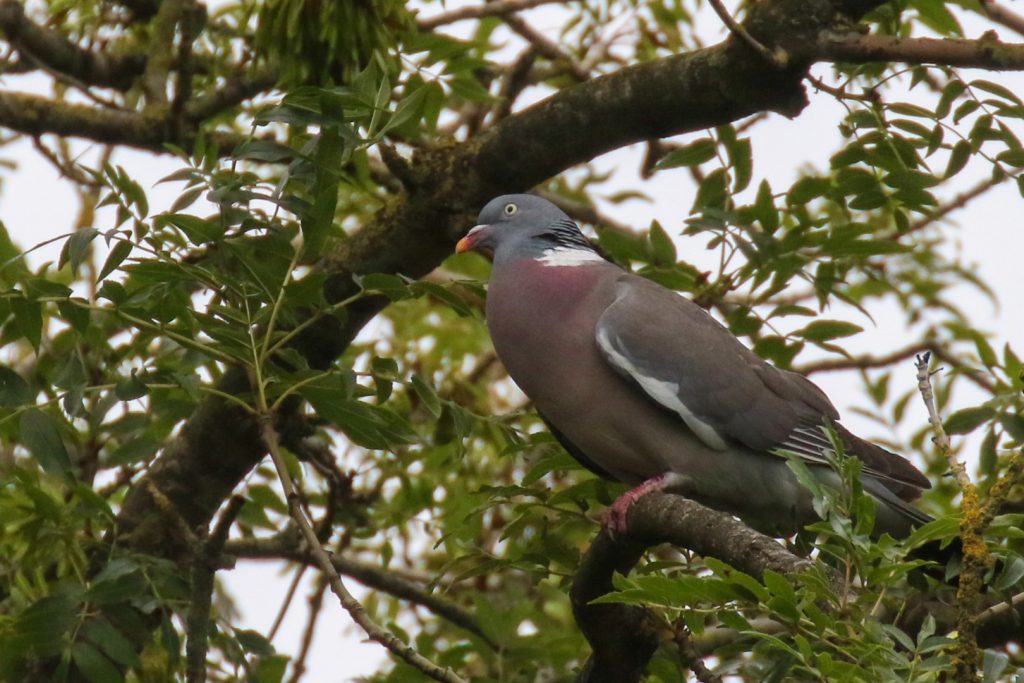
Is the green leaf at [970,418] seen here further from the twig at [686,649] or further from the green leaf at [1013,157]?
the twig at [686,649]

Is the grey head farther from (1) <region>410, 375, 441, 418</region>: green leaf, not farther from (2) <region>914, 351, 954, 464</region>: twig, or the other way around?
(2) <region>914, 351, 954, 464</region>: twig

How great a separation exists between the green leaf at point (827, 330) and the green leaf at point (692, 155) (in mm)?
564

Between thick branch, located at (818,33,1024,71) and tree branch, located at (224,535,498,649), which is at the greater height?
thick branch, located at (818,33,1024,71)

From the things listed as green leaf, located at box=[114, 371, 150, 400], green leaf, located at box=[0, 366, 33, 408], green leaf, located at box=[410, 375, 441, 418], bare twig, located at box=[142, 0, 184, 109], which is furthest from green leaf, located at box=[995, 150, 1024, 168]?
bare twig, located at box=[142, 0, 184, 109]

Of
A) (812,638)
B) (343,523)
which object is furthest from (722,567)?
(343,523)

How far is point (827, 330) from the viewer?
379cm

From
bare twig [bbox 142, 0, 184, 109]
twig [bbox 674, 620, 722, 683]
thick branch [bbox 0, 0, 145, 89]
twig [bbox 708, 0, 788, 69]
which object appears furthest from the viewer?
bare twig [bbox 142, 0, 184, 109]

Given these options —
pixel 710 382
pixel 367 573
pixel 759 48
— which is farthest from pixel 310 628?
pixel 759 48

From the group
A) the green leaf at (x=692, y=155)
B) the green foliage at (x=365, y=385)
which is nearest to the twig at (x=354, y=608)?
the green foliage at (x=365, y=385)

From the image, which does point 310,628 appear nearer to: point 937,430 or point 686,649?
point 686,649

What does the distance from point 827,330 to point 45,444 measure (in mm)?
2106

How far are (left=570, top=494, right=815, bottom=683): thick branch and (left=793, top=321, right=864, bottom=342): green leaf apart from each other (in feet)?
3.39

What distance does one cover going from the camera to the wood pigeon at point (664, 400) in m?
3.74

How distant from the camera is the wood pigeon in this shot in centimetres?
374
